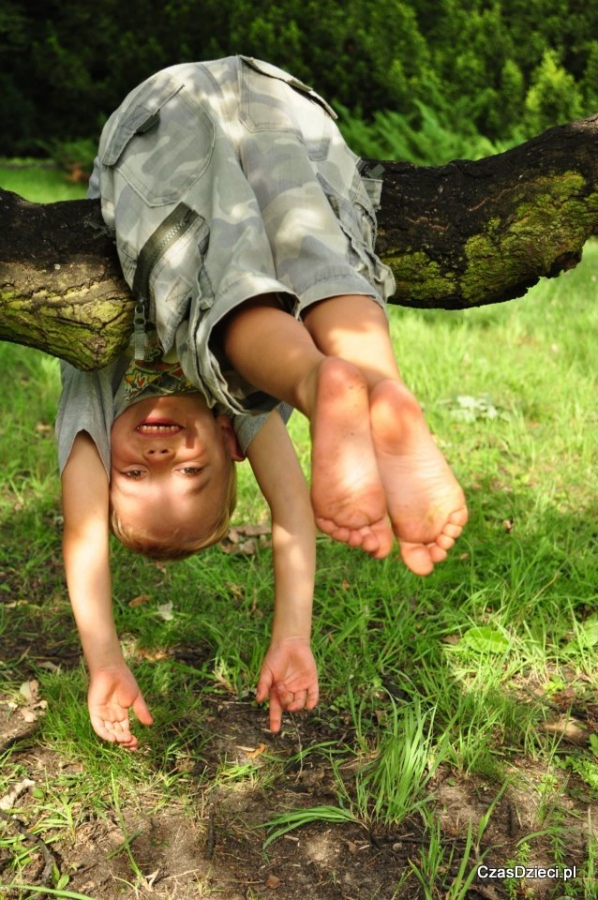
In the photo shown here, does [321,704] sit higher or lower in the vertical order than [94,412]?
lower

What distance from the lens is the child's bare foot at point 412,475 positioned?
205 centimetres

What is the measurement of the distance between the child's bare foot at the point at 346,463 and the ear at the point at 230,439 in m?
1.23

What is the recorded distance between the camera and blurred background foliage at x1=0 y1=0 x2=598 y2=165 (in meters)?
10.4

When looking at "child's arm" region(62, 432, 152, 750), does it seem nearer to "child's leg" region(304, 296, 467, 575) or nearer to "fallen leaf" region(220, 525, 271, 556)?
"child's leg" region(304, 296, 467, 575)

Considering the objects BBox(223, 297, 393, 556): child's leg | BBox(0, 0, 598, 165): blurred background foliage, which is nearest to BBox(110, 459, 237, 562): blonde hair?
BBox(223, 297, 393, 556): child's leg

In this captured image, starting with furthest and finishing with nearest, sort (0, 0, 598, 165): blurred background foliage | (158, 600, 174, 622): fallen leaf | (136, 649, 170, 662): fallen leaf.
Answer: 1. (0, 0, 598, 165): blurred background foliage
2. (158, 600, 174, 622): fallen leaf
3. (136, 649, 170, 662): fallen leaf

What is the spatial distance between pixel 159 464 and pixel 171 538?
0.25m

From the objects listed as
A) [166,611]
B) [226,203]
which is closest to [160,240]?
[226,203]

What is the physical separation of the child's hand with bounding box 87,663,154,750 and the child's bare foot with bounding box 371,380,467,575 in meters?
1.18

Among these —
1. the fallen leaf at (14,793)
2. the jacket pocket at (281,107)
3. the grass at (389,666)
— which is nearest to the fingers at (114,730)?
the grass at (389,666)

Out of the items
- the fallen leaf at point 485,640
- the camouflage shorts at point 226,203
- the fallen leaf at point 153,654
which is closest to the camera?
the camouflage shorts at point 226,203

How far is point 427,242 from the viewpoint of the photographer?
3.07m

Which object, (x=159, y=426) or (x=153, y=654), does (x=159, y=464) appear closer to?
(x=159, y=426)

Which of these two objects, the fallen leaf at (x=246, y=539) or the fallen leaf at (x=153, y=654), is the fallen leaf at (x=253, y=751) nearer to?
the fallen leaf at (x=153, y=654)
